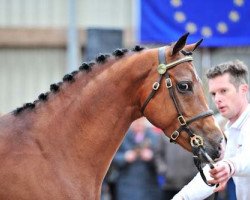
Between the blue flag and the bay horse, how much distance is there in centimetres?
658

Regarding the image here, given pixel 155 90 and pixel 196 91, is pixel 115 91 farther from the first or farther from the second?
pixel 196 91

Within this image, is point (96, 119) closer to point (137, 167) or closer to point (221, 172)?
point (221, 172)

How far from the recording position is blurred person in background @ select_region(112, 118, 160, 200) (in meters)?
8.00

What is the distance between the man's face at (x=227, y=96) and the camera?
419cm

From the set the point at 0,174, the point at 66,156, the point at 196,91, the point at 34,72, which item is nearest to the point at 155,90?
the point at 196,91

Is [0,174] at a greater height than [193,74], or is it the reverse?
[193,74]

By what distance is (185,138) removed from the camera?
12.9ft

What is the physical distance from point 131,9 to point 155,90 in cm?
831

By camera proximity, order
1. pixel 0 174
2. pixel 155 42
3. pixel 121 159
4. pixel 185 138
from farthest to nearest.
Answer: pixel 155 42 < pixel 121 159 < pixel 185 138 < pixel 0 174

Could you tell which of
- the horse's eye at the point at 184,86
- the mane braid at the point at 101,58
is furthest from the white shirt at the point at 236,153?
the mane braid at the point at 101,58

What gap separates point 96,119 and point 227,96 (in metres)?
0.85

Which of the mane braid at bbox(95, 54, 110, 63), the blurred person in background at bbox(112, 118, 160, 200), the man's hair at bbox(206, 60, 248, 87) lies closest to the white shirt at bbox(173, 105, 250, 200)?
the man's hair at bbox(206, 60, 248, 87)

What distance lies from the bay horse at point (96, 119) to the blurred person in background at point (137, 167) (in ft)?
12.9

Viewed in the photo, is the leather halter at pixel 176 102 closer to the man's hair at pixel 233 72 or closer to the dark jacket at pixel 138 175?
the man's hair at pixel 233 72
